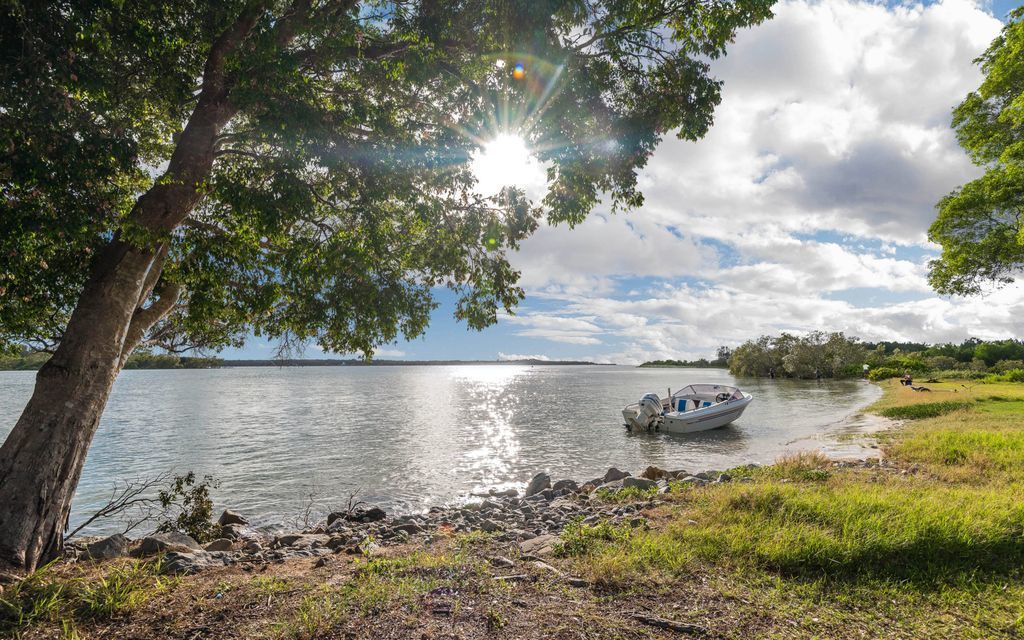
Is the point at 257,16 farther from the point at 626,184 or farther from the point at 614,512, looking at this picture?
the point at 614,512

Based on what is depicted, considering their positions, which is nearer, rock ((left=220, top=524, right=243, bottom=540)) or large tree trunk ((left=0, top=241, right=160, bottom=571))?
large tree trunk ((left=0, top=241, right=160, bottom=571))

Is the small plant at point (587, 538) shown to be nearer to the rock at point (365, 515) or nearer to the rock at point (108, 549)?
the rock at point (365, 515)

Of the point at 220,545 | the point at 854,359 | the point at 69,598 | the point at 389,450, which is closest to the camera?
the point at 69,598

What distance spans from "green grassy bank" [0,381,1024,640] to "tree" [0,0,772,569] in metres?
2.60

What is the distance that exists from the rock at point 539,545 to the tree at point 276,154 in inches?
166

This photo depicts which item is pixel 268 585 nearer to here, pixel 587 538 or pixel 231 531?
pixel 587 538

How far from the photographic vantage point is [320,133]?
6586mm

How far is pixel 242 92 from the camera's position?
6031mm

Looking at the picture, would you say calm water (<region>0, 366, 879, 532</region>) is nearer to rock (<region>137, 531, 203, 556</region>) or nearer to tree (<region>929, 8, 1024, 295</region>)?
rock (<region>137, 531, 203, 556</region>)

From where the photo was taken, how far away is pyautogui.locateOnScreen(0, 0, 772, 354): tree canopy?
19.4 feet

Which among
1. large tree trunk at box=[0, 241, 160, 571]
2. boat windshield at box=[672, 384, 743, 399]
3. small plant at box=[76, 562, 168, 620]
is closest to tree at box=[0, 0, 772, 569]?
large tree trunk at box=[0, 241, 160, 571]

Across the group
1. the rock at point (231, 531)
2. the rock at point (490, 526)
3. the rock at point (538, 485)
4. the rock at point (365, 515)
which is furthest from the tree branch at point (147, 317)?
the rock at point (538, 485)

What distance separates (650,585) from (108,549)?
8780 mm

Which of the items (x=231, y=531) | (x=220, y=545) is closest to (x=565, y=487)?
(x=231, y=531)
